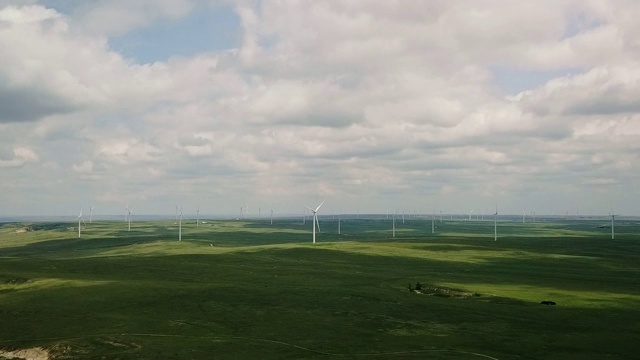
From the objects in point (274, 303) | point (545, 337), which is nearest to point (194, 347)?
point (274, 303)

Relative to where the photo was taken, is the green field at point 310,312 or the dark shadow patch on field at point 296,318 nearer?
the green field at point 310,312

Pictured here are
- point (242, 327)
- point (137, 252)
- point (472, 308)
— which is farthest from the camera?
point (137, 252)

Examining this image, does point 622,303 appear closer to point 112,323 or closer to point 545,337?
point 545,337

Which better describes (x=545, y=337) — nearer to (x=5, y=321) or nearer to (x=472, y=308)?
(x=472, y=308)

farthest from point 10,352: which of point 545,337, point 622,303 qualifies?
point 622,303

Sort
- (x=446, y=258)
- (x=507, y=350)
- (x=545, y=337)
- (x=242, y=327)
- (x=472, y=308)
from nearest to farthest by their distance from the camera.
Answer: (x=507, y=350), (x=545, y=337), (x=242, y=327), (x=472, y=308), (x=446, y=258)

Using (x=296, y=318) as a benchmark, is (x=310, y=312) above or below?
above

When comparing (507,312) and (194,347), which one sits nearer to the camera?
(194,347)

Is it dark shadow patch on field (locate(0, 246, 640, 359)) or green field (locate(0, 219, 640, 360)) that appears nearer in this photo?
green field (locate(0, 219, 640, 360))

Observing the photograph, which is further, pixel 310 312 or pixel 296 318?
pixel 310 312
